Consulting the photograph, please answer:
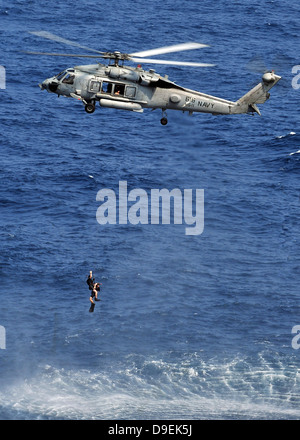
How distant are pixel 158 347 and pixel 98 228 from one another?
30.0 metres

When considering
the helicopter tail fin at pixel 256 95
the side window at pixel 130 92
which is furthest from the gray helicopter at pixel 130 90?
the helicopter tail fin at pixel 256 95

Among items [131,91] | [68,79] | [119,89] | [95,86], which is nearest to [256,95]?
[131,91]

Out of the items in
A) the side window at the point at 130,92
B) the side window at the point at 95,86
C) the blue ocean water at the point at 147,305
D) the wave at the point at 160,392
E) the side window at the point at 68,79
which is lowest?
the wave at the point at 160,392

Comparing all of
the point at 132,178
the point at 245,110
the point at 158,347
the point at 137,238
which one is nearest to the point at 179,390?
the point at 158,347

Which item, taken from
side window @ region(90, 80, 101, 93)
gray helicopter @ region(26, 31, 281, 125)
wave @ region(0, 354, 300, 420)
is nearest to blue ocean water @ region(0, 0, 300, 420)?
wave @ region(0, 354, 300, 420)

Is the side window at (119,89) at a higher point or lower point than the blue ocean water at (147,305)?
higher

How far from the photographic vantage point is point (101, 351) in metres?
171

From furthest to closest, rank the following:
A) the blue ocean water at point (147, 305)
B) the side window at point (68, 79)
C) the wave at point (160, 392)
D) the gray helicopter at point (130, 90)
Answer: the blue ocean water at point (147, 305) < the wave at point (160, 392) < the side window at point (68, 79) < the gray helicopter at point (130, 90)

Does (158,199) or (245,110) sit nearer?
(245,110)

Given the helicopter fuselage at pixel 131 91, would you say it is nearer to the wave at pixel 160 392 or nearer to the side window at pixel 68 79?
the side window at pixel 68 79

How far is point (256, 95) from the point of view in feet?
353

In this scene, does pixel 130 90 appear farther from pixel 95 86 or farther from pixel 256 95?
pixel 256 95

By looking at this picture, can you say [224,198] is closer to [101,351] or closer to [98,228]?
[98,228]

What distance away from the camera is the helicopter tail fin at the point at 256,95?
10638cm
